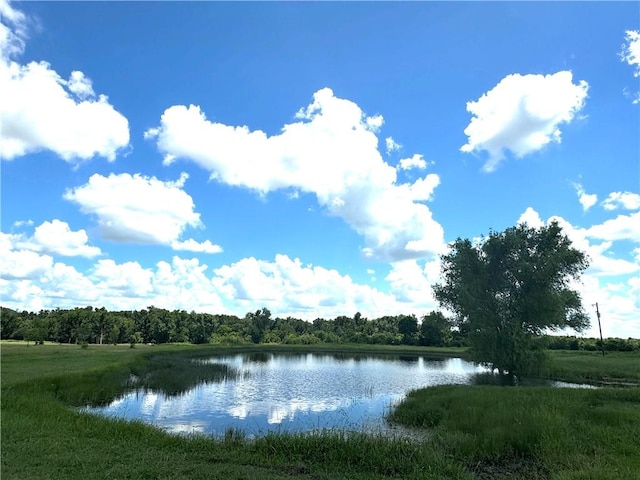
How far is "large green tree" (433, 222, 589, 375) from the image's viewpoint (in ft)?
116

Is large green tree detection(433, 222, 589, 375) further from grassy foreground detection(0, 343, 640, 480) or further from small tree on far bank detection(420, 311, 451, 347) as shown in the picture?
small tree on far bank detection(420, 311, 451, 347)

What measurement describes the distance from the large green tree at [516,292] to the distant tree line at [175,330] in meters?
60.9

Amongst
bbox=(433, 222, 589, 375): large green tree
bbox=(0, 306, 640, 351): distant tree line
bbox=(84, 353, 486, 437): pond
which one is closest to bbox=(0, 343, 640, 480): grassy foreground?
bbox=(84, 353, 486, 437): pond

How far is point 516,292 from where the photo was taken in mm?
37094

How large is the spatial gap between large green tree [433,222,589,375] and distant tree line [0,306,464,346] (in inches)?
2398

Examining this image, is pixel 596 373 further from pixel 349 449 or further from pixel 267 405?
pixel 349 449

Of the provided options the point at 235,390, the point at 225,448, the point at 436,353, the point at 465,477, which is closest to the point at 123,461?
the point at 225,448

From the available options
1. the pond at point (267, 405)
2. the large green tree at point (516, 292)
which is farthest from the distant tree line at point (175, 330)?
the pond at point (267, 405)

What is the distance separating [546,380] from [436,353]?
54.3m

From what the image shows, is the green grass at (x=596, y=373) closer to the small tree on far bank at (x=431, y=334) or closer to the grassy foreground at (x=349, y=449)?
the grassy foreground at (x=349, y=449)

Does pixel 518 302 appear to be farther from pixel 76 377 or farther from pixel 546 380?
pixel 76 377

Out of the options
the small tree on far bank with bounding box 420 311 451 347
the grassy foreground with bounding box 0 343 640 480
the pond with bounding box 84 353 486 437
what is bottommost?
the pond with bounding box 84 353 486 437

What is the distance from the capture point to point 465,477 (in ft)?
35.6

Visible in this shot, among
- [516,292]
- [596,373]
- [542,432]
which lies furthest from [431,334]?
[542,432]
